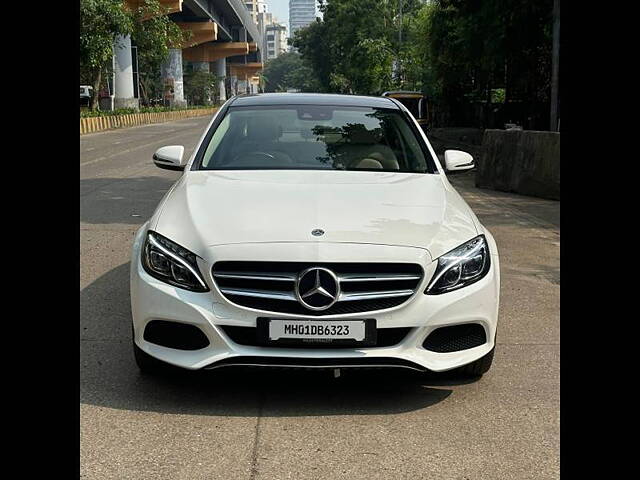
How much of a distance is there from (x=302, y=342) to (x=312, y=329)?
0.25 ft

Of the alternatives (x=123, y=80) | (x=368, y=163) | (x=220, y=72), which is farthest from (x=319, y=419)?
(x=220, y=72)

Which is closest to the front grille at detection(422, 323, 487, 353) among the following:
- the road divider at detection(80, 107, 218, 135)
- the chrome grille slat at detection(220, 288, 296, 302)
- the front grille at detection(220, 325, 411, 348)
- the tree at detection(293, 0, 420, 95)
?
the front grille at detection(220, 325, 411, 348)

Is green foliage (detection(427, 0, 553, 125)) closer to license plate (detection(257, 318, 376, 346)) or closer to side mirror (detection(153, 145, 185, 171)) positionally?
side mirror (detection(153, 145, 185, 171))

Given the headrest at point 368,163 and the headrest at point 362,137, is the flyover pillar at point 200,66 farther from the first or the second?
the headrest at point 368,163

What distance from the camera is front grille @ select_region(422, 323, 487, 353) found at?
413 cm

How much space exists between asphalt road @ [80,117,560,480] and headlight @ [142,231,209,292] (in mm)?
586

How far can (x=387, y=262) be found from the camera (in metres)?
4.05

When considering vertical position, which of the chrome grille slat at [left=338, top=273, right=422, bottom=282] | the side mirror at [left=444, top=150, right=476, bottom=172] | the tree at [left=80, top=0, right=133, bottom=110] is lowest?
the chrome grille slat at [left=338, top=273, right=422, bottom=282]

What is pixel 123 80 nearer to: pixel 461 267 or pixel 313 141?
pixel 313 141

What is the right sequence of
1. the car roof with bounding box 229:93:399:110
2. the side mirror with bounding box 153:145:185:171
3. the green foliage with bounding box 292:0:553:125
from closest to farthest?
the side mirror with bounding box 153:145:185:171 → the car roof with bounding box 229:93:399:110 → the green foliage with bounding box 292:0:553:125
